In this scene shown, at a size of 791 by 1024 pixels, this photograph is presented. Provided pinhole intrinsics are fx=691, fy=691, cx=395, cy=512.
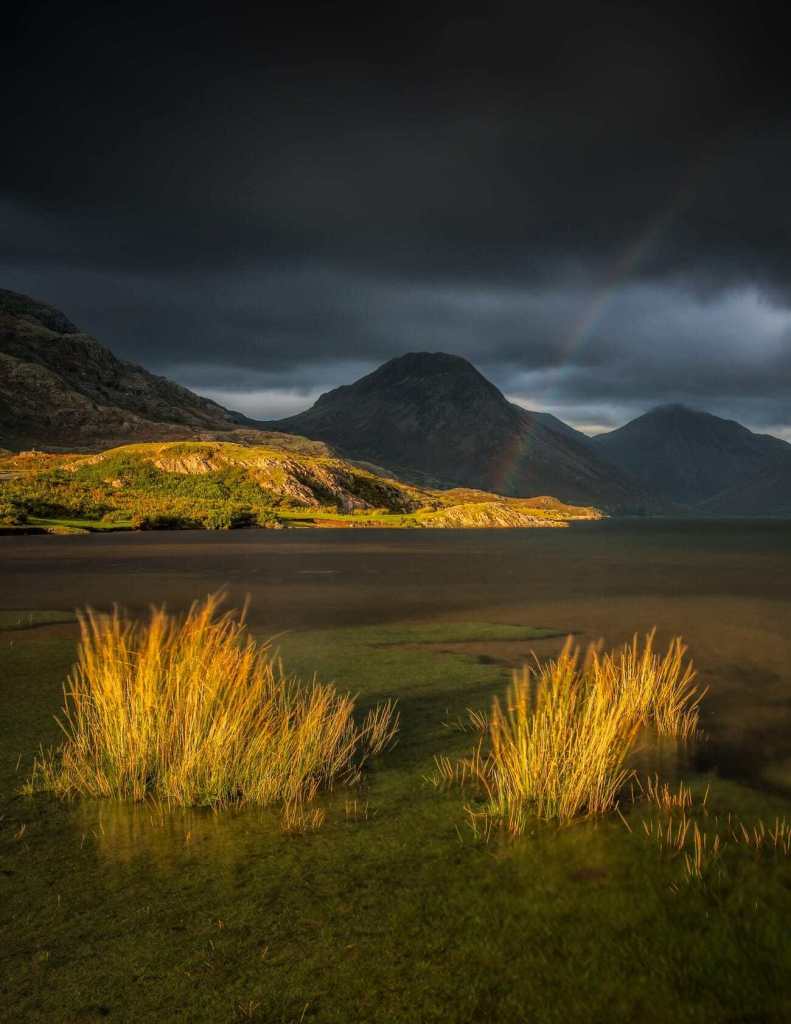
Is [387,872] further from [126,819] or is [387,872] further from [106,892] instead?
[126,819]

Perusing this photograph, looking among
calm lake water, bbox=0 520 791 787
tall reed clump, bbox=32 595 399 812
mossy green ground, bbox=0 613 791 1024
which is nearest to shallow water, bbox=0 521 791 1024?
mossy green ground, bbox=0 613 791 1024

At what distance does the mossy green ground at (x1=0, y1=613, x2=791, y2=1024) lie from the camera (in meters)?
6.30

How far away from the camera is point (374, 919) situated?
7.59 meters

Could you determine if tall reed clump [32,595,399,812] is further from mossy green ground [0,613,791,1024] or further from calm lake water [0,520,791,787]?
calm lake water [0,520,791,787]

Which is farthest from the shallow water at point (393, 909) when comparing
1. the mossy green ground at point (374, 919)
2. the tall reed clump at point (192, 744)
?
the tall reed clump at point (192, 744)

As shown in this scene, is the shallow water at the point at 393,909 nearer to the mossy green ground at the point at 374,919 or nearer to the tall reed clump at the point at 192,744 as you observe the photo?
the mossy green ground at the point at 374,919

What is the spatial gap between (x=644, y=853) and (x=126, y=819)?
23.6 ft

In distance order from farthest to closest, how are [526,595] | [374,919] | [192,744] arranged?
[526,595]
[192,744]
[374,919]

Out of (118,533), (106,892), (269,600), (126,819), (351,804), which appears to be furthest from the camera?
(118,533)

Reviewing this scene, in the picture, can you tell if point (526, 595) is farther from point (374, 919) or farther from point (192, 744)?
point (374, 919)

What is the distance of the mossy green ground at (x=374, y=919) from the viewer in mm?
6305

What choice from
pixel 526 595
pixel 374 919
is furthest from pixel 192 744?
pixel 526 595

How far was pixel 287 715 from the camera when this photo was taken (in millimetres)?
10758

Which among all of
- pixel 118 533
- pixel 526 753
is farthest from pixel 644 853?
pixel 118 533
